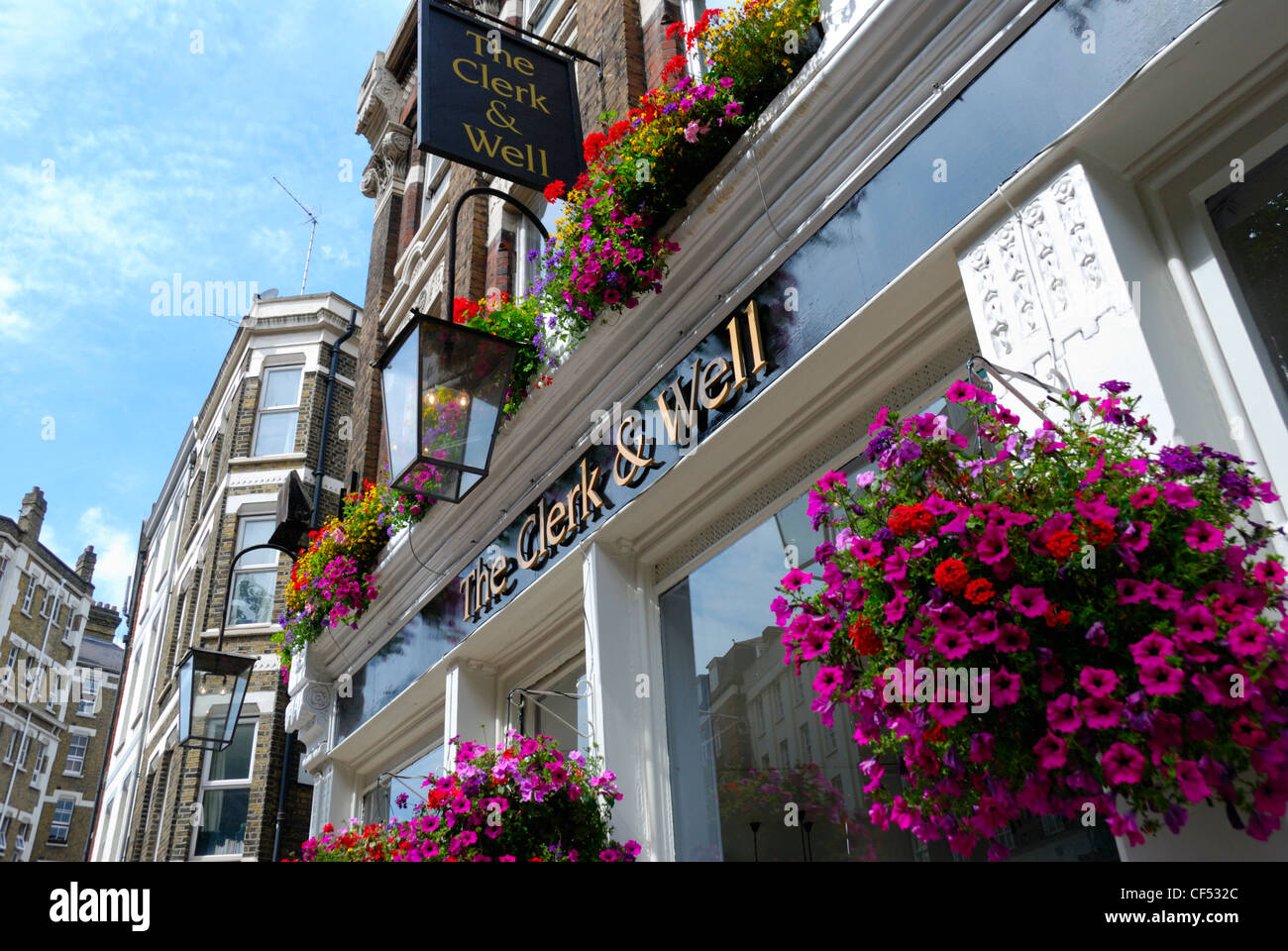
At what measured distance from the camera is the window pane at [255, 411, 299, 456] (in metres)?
23.9

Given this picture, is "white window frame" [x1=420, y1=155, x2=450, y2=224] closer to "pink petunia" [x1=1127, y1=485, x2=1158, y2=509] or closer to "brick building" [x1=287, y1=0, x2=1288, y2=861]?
"brick building" [x1=287, y1=0, x2=1288, y2=861]

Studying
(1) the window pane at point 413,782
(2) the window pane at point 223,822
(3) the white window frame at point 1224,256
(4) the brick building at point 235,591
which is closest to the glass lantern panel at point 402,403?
(1) the window pane at point 413,782

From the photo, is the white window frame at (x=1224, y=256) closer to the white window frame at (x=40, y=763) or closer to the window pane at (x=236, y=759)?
the window pane at (x=236, y=759)

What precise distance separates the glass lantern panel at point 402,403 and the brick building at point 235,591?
11.3 meters

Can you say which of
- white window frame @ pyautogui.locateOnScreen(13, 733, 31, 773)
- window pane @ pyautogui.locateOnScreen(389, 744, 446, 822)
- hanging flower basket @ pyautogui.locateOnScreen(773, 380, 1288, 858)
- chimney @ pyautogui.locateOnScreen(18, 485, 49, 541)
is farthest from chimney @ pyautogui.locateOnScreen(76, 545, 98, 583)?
hanging flower basket @ pyautogui.locateOnScreen(773, 380, 1288, 858)

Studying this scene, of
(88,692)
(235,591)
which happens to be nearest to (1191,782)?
(235,591)

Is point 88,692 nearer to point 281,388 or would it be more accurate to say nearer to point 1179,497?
point 281,388

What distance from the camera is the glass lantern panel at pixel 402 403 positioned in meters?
5.78

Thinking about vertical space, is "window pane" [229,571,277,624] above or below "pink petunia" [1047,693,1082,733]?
above

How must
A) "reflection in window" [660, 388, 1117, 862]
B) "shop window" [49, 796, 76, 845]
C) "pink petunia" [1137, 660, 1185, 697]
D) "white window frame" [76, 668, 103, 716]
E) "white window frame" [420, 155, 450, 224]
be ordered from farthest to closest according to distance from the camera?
"white window frame" [76, 668, 103, 716], "shop window" [49, 796, 76, 845], "white window frame" [420, 155, 450, 224], "reflection in window" [660, 388, 1117, 862], "pink petunia" [1137, 660, 1185, 697]

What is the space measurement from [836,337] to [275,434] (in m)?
22.2

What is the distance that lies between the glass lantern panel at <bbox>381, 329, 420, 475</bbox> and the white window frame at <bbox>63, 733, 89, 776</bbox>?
48166 millimetres

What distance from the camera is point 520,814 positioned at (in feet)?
15.8
